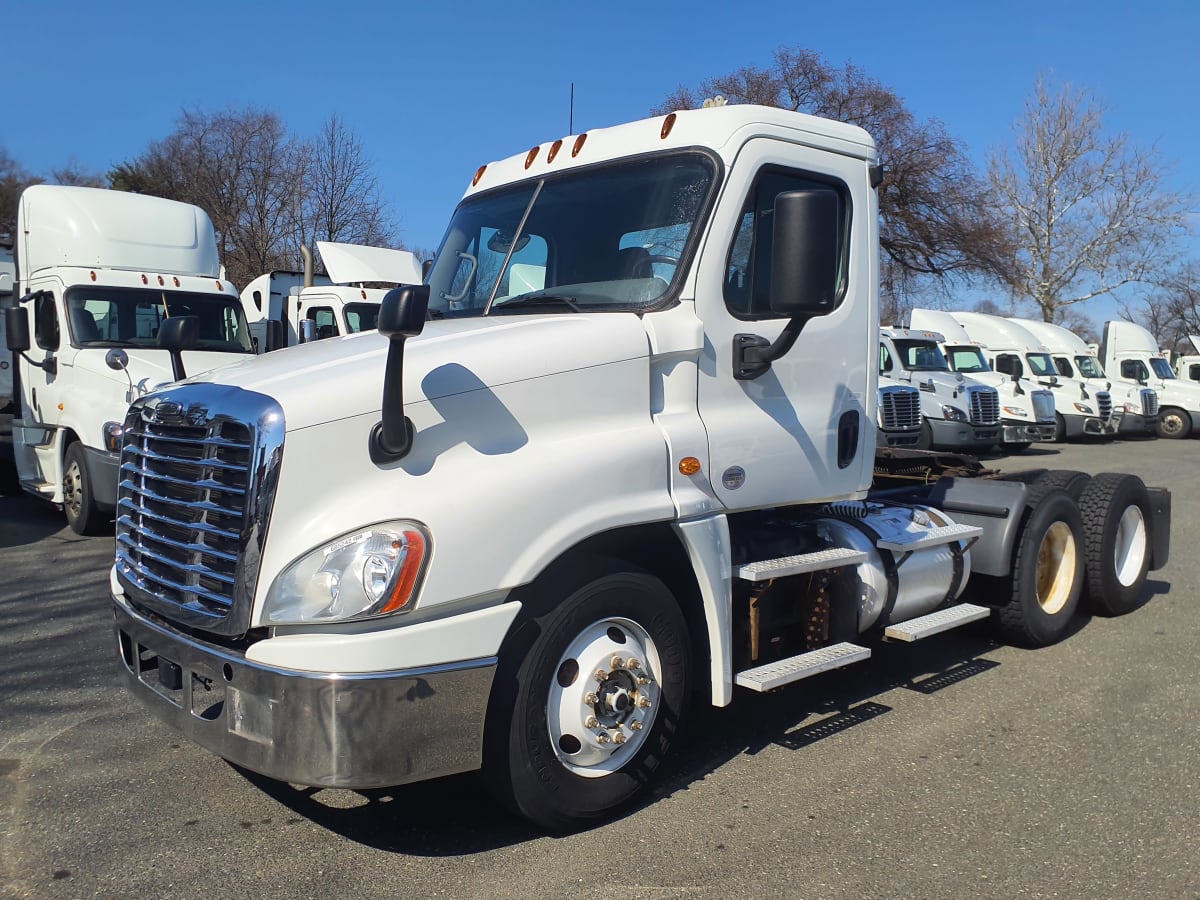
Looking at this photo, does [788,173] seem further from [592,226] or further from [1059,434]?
[1059,434]

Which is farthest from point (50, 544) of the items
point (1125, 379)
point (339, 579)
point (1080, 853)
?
point (1125, 379)

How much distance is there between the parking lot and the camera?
341cm

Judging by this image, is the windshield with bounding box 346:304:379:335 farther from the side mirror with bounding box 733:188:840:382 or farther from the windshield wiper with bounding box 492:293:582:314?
the side mirror with bounding box 733:188:840:382

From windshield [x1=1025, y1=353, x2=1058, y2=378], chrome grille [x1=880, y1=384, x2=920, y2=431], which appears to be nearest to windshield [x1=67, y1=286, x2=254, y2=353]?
chrome grille [x1=880, y1=384, x2=920, y2=431]

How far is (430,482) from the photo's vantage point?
326 cm

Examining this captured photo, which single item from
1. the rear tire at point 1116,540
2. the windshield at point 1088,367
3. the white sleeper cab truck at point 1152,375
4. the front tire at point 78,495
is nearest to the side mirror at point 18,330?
the front tire at point 78,495

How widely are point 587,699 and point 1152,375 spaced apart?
29.1m

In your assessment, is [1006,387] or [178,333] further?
[1006,387]

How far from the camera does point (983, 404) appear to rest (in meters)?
18.4

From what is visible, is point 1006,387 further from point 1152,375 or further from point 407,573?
point 407,573

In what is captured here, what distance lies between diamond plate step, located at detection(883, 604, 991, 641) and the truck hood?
7.16 ft

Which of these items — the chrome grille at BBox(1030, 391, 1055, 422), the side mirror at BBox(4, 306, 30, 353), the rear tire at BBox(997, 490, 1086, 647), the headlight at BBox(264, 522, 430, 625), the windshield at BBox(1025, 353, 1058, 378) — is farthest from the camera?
the windshield at BBox(1025, 353, 1058, 378)

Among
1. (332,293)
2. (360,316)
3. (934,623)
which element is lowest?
(934,623)

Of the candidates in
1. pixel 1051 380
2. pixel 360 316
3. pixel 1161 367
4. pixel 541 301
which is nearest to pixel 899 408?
pixel 360 316
